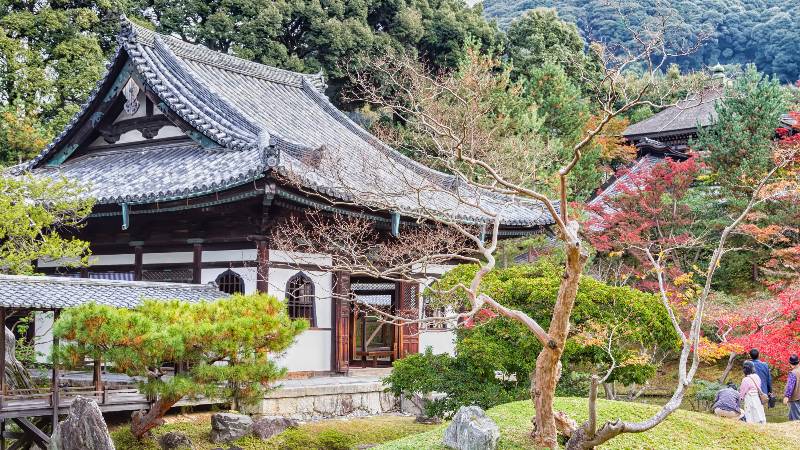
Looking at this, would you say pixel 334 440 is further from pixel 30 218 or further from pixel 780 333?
pixel 780 333

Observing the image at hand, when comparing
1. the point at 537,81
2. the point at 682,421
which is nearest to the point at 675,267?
the point at 537,81

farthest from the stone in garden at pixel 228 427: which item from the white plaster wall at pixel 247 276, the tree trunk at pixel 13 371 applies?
the white plaster wall at pixel 247 276

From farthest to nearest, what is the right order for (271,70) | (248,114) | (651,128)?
(651,128)
(271,70)
(248,114)

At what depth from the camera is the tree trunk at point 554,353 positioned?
8.98 m

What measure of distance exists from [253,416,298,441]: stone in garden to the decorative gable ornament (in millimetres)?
9209

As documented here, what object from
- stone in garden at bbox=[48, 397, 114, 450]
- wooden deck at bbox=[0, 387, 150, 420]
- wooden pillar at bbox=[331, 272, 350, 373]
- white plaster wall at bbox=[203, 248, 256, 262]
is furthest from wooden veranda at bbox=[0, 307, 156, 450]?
wooden pillar at bbox=[331, 272, 350, 373]

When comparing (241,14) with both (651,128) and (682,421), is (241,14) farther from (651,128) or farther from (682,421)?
(682,421)

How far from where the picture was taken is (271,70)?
82.6 ft

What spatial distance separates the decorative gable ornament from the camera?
66.8 ft

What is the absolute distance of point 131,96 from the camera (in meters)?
20.4

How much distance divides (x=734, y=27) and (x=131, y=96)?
83.7 metres

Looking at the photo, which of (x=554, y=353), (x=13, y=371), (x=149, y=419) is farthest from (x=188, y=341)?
(x=554, y=353)

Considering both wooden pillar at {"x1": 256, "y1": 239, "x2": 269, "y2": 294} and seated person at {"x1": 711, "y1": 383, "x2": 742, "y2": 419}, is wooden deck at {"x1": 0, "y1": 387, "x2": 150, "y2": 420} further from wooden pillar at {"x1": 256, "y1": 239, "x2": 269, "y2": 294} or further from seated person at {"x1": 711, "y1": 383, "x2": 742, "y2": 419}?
seated person at {"x1": 711, "y1": 383, "x2": 742, "y2": 419}

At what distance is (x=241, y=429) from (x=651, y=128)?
3357cm
